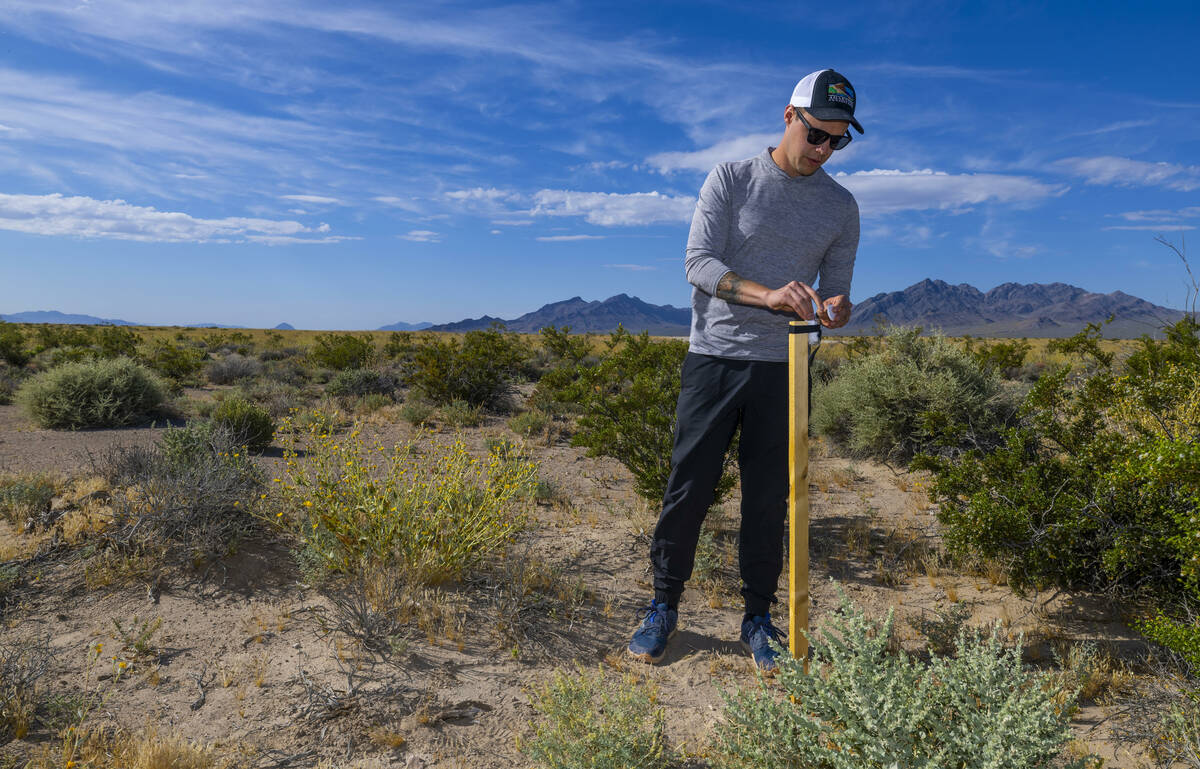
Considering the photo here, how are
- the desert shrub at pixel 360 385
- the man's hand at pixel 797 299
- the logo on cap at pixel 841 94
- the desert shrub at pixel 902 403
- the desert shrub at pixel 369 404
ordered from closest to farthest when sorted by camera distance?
the man's hand at pixel 797 299 < the logo on cap at pixel 841 94 < the desert shrub at pixel 902 403 < the desert shrub at pixel 369 404 < the desert shrub at pixel 360 385

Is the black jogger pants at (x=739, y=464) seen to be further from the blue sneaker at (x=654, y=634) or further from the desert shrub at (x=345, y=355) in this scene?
the desert shrub at (x=345, y=355)

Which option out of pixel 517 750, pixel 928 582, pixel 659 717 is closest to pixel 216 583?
pixel 517 750

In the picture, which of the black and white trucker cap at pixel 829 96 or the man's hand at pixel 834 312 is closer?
the man's hand at pixel 834 312

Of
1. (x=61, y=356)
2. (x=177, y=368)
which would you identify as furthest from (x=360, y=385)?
(x=61, y=356)

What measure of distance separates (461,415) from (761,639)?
24.5ft

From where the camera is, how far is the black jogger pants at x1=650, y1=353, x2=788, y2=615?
2783 millimetres

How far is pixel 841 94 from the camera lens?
244cm

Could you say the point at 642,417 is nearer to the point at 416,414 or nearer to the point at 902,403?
the point at 902,403

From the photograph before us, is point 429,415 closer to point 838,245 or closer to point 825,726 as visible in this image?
point 838,245

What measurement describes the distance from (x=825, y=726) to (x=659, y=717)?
1.90ft

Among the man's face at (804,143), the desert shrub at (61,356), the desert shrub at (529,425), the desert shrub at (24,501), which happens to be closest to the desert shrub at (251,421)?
the desert shrub at (24,501)

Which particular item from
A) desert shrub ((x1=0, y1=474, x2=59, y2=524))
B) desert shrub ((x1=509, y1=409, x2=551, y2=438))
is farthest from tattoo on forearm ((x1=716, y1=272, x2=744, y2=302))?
desert shrub ((x1=509, y1=409, x2=551, y2=438))

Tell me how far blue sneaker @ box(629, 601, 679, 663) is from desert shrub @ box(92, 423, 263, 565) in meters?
2.43

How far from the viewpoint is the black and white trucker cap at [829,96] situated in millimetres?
2428
